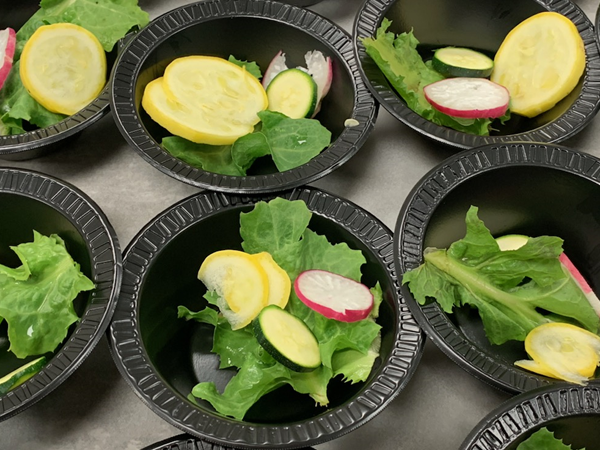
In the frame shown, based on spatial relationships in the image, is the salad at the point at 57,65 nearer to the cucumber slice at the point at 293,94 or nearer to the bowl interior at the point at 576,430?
the cucumber slice at the point at 293,94

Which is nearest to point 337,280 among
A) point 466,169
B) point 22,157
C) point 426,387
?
point 426,387

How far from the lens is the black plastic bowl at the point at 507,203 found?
5.31 ft

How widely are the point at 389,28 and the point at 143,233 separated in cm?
118

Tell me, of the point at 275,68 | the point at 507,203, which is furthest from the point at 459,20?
the point at 507,203

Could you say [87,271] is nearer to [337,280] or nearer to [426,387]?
[337,280]

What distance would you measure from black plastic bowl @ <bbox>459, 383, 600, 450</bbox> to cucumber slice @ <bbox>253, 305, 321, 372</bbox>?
0.42 meters

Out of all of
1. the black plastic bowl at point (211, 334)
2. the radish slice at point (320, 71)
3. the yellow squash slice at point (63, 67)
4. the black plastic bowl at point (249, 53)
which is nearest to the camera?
the black plastic bowl at point (211, 334)

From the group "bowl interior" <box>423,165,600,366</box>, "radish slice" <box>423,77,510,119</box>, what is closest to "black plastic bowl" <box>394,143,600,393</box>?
"bowl interior" <box>423,165,600,366</box>

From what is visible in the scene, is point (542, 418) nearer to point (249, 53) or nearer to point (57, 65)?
point (249, 53)

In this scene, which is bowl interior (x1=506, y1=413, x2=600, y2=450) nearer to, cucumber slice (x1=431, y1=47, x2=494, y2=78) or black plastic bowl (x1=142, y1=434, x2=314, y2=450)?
black plastic bowl (x1=142, y1=434, x2=314, y2=450)

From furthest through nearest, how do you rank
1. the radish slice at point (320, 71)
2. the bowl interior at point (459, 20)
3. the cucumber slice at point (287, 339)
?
the bowl interior at point (459, 20) → the radish slice at point (320, 71) → the cucumber slice at point (287, 339)

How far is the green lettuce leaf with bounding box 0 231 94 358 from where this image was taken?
4.92ft

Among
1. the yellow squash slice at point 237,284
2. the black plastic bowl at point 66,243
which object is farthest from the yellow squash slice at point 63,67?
the yellow squash slice at point 237,284

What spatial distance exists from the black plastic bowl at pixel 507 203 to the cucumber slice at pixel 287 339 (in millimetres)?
315
